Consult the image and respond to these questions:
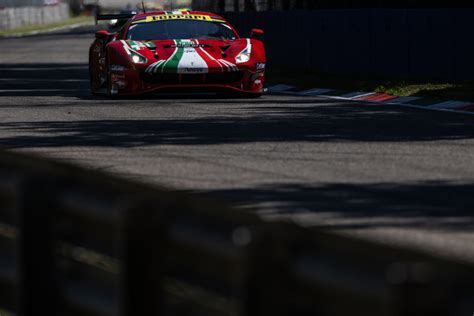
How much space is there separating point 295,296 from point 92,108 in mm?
15276

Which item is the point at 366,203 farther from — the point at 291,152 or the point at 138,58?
the point at 138,58

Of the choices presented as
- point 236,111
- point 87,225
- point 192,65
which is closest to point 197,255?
point 87,225

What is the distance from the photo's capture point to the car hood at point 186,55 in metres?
18.5

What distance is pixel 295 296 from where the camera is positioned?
2730 millimetres

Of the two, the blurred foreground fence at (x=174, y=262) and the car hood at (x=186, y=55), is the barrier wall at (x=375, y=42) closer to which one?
the car hood at (x=186, y=55)

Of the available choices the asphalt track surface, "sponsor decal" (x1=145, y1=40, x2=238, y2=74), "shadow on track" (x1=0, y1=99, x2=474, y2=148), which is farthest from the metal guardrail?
"shadow on track" (x1=0, y1=99, x2=474, y2=148)

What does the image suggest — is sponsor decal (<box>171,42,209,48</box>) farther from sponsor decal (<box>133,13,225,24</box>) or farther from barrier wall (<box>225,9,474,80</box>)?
barrier wall (<box>225,9,474,80</box>)

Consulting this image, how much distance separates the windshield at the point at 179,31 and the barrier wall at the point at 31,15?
64.8m

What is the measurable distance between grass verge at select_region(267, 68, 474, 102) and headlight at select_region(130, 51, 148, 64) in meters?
4.08

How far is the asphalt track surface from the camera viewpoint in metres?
8.07

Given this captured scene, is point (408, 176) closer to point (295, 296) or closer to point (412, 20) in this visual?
point (295, 296)

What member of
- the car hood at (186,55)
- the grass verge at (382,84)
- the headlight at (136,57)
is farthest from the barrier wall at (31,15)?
the headlight at (136,57)

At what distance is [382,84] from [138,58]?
16.8ft

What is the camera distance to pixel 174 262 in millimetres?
3156
